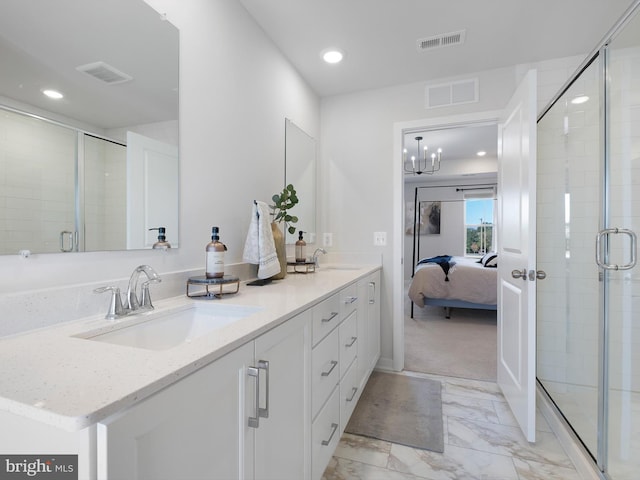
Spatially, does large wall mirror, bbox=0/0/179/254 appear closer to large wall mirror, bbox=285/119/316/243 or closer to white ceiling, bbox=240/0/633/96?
white ceiling, bbox=240/0/633/96

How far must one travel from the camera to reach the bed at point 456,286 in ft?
13.4

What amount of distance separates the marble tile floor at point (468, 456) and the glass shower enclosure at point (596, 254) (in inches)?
7.4

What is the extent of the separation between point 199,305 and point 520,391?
1.82 metres

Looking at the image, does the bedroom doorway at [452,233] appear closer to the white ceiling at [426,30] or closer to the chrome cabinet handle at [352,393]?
the white ceiling at [426,30]

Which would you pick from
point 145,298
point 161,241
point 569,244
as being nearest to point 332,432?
point 145,298

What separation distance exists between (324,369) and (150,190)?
3.23ft

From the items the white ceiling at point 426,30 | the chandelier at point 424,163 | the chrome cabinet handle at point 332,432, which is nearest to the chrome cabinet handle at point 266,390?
the chrome cabinet handle at point 332,432

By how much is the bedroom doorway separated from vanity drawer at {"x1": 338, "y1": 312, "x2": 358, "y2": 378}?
43.1 inches

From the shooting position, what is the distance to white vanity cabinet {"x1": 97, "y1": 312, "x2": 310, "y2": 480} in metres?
0.51

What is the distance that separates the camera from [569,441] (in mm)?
1698

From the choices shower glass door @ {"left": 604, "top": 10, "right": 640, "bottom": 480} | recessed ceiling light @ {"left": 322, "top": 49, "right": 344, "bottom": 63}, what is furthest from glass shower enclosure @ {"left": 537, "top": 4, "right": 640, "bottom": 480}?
recessed ceiling light @ {"left": 322, "top": 49, "right": 344, "bottom": 63}

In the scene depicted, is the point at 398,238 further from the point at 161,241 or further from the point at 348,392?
the point at 161,241

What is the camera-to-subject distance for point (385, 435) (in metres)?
1.83

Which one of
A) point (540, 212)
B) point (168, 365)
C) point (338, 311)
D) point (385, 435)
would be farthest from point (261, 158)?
point (540, 212)
